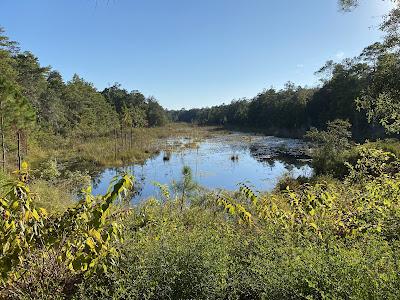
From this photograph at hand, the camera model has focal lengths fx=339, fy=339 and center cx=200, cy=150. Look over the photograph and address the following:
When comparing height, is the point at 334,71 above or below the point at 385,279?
above

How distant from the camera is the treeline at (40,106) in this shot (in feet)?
53.9

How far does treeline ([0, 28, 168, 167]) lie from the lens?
1642 cm

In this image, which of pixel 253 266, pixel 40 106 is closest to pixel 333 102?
pixel 40 106

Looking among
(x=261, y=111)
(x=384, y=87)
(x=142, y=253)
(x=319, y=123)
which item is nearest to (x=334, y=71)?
(x=319, y=123)

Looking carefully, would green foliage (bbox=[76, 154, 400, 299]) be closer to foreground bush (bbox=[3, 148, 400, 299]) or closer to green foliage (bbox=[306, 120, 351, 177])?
foreground bush (bbox=[3, 148, 400, 299])

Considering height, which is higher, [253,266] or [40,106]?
[40,106]

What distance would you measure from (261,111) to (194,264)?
222ft

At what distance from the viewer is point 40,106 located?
32.9 meters

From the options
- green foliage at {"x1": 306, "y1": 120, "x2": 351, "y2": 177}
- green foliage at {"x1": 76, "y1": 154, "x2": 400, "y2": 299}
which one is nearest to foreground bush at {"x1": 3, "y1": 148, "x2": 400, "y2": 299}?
green foliage at {"x1": 76, "y1": 154, "x2": 400, "y2": 299}

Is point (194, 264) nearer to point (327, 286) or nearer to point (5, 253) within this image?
point (327, 286)

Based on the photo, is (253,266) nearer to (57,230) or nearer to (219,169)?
(57,230)

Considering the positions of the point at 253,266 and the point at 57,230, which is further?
the point at 253,266

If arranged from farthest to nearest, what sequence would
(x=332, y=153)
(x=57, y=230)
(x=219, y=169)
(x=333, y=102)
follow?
(x=333, y=102), (x=219, y=169), (x=332, y=153), (x=57, y=230)

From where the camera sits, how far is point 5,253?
7.98 ft
